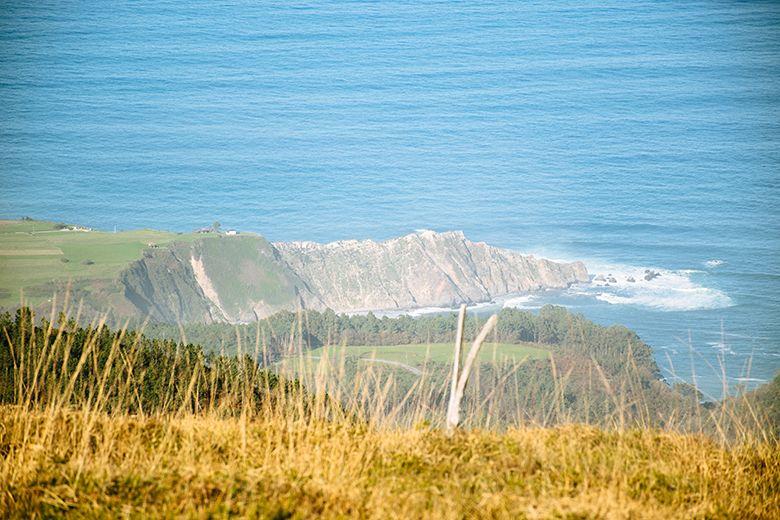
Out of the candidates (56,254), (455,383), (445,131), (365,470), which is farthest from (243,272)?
(445,131)

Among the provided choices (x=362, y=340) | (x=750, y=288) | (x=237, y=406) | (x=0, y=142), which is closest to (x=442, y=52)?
(x=0, y=142)

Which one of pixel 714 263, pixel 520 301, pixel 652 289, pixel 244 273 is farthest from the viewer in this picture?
pixel 714 263

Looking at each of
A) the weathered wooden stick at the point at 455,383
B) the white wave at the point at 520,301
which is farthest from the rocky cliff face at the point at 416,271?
the weathered wooden stick at the point at 455,383

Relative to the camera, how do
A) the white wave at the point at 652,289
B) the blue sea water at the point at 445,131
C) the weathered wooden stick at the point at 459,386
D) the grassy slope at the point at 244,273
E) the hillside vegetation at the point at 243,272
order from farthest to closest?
the blue sea water at the point at 445,131 < the white wave at the point at 652,289 < the grassy slope at the point at 244,273 < the hillside vegetation at the point at 243,272 < the weathered wooden stick at the point at 459,386

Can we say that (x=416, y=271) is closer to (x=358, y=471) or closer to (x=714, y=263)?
(x=714, y=263)

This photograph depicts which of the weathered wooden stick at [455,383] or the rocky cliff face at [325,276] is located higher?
the rocky cliff face at [325,276]

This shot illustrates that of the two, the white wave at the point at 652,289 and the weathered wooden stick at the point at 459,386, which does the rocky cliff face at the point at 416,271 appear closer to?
the white wave at the point at 652,289
